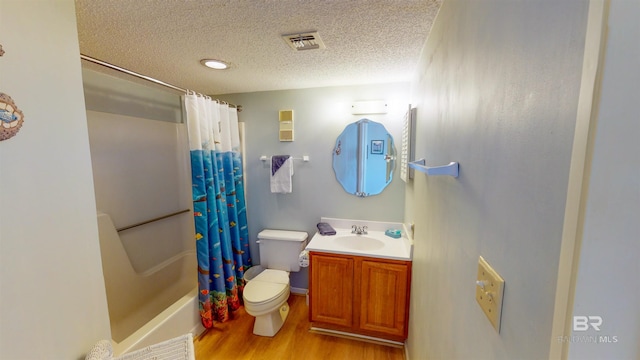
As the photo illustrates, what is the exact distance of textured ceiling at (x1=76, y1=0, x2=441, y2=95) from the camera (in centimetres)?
105

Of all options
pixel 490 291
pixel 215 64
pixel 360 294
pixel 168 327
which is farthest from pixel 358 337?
pixel 215 64

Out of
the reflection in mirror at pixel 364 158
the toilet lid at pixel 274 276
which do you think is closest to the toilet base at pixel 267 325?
the toilet lid at pixel 274 276

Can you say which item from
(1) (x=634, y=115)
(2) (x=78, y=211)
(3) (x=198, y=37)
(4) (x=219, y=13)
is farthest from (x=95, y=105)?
(1) (x=634, y=115)

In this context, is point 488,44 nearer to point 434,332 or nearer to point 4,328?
point 434,332

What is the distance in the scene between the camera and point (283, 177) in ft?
7.70

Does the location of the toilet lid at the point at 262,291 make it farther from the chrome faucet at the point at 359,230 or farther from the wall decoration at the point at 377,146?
the wall decoration at the point at 377,146

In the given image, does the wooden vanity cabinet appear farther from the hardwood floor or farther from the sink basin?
the sink basin

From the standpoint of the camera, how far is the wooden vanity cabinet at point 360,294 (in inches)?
70.0

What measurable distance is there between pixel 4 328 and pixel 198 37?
143cm

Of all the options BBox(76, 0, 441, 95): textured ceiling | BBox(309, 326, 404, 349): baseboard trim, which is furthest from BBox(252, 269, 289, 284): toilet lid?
BBox(76, 0, 441, 95): textured ceiling

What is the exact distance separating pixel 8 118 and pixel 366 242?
6.97 feet

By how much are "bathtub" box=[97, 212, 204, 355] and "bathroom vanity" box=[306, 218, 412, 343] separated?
3.36 ft

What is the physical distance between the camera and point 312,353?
1821 mm

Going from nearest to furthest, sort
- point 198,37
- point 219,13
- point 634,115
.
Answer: point 634,115 → point 219,13 → point 198,37
